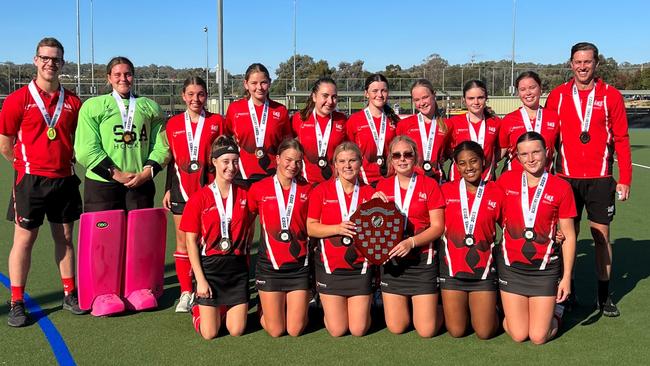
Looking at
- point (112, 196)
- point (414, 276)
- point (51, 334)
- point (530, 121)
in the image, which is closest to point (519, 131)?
point (530, 121)

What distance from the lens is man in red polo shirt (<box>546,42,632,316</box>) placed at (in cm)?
467

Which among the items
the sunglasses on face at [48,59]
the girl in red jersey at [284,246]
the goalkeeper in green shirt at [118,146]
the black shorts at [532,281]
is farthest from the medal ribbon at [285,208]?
the sunglasses on face at [48,59]

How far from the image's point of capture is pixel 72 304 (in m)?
4.69

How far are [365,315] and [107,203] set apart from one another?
2086 millimetres

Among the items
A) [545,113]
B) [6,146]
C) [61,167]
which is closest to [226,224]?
[61,167]

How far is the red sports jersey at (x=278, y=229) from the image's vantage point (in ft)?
14.1

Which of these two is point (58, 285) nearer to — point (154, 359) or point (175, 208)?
point (175, 208)

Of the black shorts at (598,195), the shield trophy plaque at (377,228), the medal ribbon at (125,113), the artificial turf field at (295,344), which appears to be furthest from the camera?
the black shorts at (598,195)

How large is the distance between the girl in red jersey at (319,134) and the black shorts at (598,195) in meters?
1.89

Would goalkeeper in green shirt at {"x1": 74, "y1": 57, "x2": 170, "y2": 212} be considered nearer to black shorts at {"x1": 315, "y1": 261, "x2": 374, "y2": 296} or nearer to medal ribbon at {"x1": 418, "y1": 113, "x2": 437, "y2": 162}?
black shorts at {"x1": 315, "y1": 261, "x2": 374, "y2": 296}

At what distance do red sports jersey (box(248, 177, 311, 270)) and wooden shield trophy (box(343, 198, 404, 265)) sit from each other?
420 mm

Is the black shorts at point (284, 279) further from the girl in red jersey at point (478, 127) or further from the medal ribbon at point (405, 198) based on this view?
the girl in red jersey at point (478, 127)

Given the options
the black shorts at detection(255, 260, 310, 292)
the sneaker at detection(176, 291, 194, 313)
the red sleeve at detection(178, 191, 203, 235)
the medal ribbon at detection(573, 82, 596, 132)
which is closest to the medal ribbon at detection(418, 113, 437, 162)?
the medal ribbon at detection(573, 82, 596, 132)

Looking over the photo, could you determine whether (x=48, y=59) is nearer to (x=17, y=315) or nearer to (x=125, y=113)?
(x=125, y=113)
